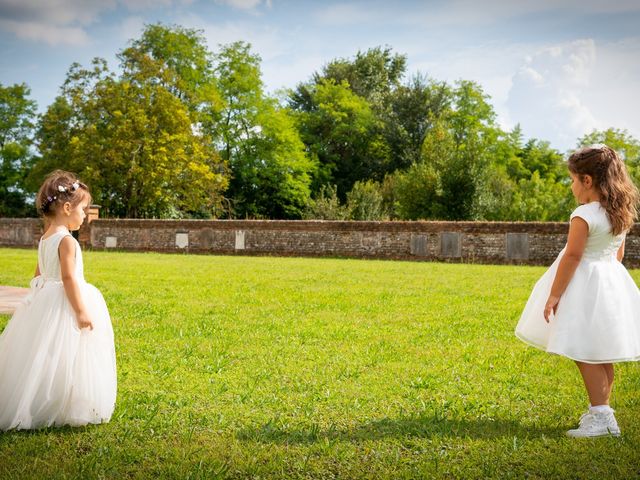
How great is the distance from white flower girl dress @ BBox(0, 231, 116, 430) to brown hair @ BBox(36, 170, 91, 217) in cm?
20

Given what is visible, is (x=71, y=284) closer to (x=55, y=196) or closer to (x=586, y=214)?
(x=55, y=196)

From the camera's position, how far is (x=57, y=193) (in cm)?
416

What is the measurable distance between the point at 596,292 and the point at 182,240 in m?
25.4

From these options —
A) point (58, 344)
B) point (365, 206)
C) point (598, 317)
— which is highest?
point (365, 206)

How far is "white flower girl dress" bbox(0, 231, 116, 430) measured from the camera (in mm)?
3955

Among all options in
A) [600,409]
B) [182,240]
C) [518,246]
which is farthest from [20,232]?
[600,409]

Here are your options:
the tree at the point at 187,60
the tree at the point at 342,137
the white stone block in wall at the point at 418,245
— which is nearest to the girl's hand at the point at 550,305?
the white stone block in wall at the point at 418,245

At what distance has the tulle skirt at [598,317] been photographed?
4.01 meters

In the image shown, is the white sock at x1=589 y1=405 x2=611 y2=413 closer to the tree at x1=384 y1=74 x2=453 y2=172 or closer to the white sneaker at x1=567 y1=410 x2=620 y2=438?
the white sneaker at x1=567 y1=410 x2=620 y2=438

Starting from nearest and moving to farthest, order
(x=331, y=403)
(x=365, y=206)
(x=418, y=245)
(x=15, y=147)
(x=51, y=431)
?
(x=51, y=431), (x=331, y=403), (x=418, y=245), (x=365, y=206), (x=15, y=147)

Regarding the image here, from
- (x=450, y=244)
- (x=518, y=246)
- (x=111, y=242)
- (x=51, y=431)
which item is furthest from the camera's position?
(x=111, y=242)

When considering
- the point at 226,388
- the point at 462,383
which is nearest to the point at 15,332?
the point at 226,388

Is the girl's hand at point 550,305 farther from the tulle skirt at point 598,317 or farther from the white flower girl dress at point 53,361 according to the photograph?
the white flower girl dress at point 53,361

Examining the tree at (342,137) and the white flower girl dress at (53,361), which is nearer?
the white flower girl dress at (53,361)
